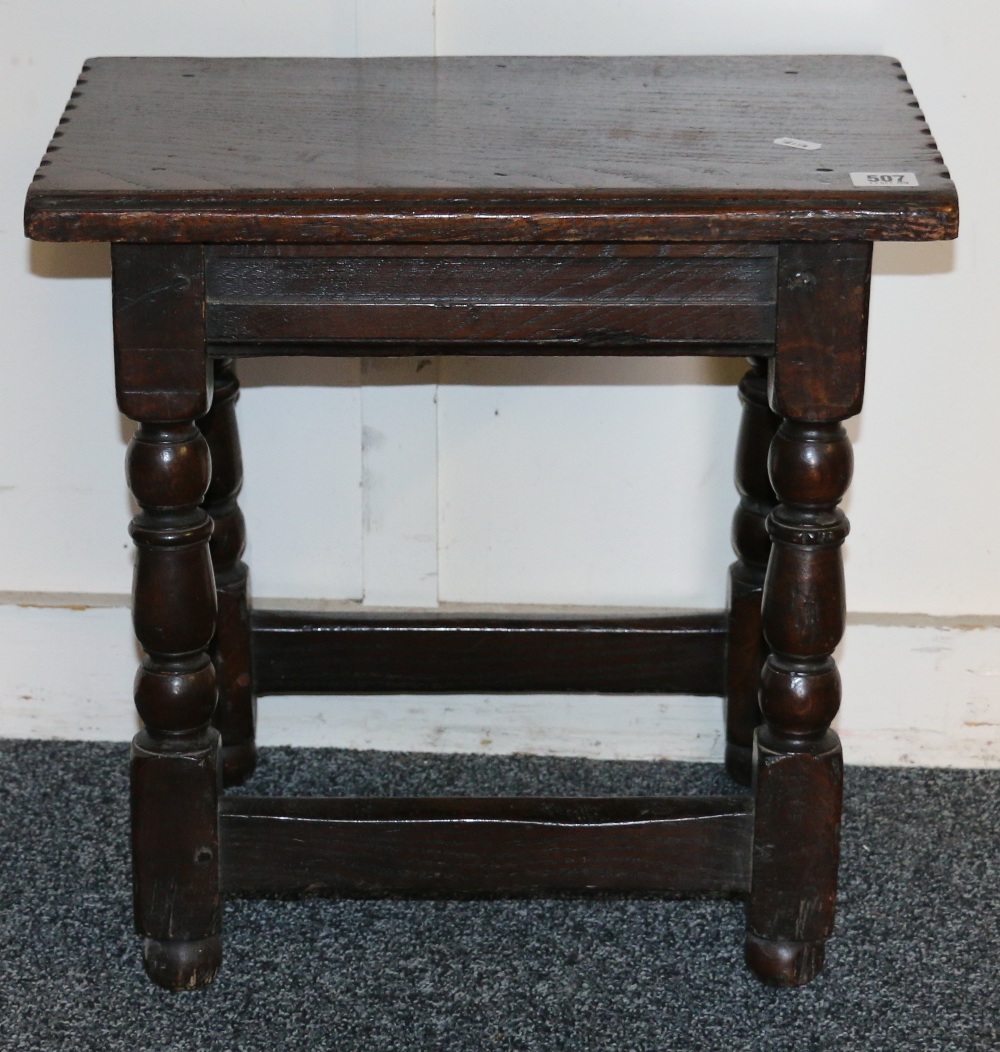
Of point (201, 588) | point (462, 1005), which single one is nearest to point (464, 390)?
point (201, 588)

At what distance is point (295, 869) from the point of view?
1256 mm

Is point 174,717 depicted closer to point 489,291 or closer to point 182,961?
point 182,961

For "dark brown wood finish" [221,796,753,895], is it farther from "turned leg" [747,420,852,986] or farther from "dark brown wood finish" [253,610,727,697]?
"dark brown wood finish" [253,610,727,697]

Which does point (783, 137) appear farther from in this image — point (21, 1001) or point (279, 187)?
point (21, 1001)

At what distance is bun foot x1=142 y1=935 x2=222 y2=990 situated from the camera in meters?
1.27

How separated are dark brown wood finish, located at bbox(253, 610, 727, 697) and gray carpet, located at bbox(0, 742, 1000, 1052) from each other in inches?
8.7

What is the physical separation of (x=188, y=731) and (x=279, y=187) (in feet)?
1.45

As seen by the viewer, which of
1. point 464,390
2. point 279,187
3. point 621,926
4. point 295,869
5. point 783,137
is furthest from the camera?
point 464,390

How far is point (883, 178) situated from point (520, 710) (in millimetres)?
763

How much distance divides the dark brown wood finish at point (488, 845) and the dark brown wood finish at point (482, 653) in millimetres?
281

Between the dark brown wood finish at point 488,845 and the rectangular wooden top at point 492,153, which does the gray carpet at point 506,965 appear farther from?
the rectangular wooden top at point 492,153

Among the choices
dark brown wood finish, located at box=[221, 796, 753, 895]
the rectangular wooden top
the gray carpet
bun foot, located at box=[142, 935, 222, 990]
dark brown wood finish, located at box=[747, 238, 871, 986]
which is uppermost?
the rectangular wooden top

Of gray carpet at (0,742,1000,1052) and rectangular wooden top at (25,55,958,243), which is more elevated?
rectangular wooden top at (25,55,958,243)

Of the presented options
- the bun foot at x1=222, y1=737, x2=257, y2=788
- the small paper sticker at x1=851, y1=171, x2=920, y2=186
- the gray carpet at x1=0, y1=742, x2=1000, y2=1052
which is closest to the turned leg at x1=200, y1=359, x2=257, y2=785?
the bun foot at x1=222, y1=737, x2=257, y2=788
